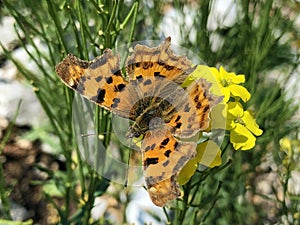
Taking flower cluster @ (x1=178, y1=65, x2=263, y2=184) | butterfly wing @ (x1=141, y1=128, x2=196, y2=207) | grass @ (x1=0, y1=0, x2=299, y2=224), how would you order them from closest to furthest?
butterfly wing @ (x1=141, y1=128, x2=196, y2=207)
flower cluster @ (x1=178, y1=65, x2=263, y2=184)
grass @ (x1=0, y1=0, x2=299, y2=224)

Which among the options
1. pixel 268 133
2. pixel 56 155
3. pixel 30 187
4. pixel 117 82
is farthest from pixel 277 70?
pixel 117 82

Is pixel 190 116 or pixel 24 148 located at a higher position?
pixel 190 116

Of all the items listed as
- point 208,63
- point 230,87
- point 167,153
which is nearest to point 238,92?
point 230,87

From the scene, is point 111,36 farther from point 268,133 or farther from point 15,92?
point 15,92

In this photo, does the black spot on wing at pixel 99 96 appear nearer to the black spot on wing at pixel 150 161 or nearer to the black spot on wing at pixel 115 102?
the black spot on wing at pixel 115 102

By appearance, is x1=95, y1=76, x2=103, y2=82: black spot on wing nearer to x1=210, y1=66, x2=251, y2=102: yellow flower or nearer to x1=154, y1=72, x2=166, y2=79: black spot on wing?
x1=154, y1=72, x2=166, y2=79: black spot on wing

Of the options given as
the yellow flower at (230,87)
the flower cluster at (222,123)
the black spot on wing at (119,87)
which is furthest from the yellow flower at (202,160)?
the black spot on wing at (119,87)

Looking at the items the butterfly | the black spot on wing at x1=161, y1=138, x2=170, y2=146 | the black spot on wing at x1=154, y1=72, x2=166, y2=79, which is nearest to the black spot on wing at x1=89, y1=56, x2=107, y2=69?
the butterfly
